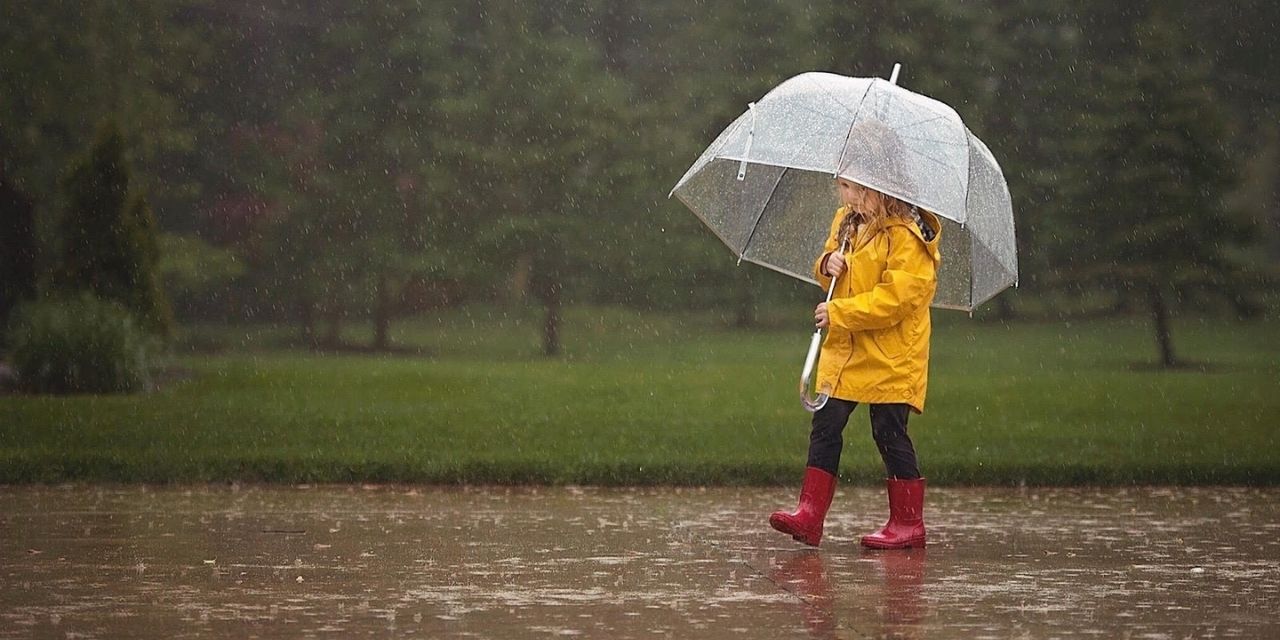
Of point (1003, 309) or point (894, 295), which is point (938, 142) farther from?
point (1003, 309)

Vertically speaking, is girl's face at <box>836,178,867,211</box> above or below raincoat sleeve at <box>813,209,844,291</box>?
above

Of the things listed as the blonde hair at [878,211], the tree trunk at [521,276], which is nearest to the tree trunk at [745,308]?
the tree trunk at [521,276]

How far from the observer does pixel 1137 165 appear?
77.6 ft

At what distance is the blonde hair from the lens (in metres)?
7.29

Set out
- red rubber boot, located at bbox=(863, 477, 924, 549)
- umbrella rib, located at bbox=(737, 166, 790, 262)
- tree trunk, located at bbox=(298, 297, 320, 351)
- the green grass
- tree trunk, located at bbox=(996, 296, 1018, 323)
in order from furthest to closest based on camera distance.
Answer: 1. tree trunk, located at bbox=(996, 296, 1018, 323)
2. tree trunk, located at bbox=(298, 297, 320, 351)
3. the green grass
4. umbrella rib, located at bbox=(737, 166, 790, 262)
5. red rubber boot, located at bbox=(863, 477, 924, 549)

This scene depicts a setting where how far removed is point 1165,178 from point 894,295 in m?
17.2

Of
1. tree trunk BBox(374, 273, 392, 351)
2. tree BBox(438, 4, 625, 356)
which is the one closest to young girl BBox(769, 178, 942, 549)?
tree BBox(438, 4, 625, 356)

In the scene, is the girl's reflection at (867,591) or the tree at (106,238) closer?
the girl's reflection at (867,591)

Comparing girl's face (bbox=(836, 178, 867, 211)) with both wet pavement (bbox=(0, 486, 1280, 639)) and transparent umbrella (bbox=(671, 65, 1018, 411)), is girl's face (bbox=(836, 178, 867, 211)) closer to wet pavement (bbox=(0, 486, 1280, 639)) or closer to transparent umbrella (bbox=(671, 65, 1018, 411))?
transparent umbrella (bbox=(671, 65, 1018, 411))

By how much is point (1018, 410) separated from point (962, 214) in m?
9.19

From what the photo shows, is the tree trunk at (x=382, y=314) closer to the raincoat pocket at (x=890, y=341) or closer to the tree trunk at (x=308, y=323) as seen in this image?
the tree trunk at (x=308, y=323)

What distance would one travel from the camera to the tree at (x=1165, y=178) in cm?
2302

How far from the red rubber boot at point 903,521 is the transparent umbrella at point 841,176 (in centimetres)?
50

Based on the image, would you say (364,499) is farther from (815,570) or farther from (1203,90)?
(1203,90)
